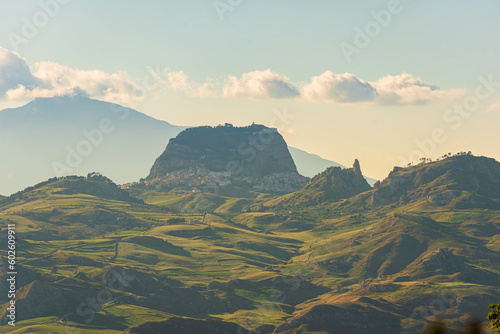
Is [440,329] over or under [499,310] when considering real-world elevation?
over

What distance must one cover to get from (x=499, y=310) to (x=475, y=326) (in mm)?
30240

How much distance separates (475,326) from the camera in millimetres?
22281

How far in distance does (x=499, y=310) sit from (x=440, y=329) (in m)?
30.1

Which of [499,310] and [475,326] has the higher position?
[475,326]

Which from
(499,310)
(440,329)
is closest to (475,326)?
(440,329)

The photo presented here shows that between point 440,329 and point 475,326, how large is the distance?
4.29 feet

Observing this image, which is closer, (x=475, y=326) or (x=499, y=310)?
(x=475, y=326)

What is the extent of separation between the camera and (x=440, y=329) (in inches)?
901

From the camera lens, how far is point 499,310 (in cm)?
4925

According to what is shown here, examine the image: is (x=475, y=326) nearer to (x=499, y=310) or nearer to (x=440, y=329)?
(x=440, y=329)

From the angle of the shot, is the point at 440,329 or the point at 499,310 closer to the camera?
the point at 440,329
